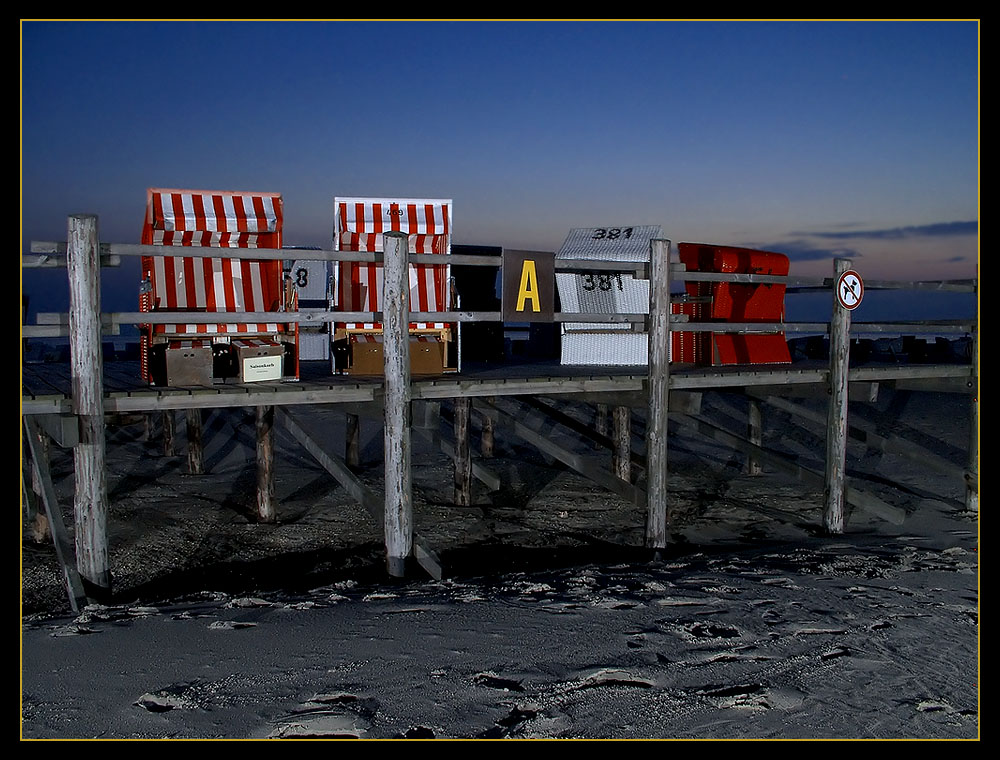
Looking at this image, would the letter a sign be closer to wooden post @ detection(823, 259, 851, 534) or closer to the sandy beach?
the sandy beach

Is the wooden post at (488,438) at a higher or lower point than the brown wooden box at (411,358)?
lower

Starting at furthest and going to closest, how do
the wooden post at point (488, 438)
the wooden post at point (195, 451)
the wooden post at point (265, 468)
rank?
1. the wooden post at point (488, 438)
2. the wooden post at point (195, 451)
3. the wooden post at point (265, 468)

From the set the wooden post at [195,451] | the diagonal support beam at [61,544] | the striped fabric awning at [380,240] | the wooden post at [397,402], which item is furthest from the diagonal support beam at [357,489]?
the wooden post at [195,451]

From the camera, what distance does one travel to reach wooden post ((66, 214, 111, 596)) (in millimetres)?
6176

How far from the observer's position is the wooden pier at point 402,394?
6.30 metres

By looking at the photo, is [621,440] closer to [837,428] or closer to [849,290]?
[837,428]

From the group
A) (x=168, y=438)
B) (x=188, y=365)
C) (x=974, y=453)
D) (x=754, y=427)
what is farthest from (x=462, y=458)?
(x=974, y=453)

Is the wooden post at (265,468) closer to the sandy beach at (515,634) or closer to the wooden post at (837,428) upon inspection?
the sandy beach at (515,634)

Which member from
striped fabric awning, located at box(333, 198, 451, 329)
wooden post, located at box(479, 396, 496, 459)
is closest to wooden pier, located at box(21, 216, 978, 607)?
striped fabric awning, located at box(333, 198, 451, 329)

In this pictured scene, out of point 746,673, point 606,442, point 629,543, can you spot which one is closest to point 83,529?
point 746,673

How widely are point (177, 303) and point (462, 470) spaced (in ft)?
14.1

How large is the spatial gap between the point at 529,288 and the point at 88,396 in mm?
3527

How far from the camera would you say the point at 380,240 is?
10883mm

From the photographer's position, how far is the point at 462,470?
1158cm
